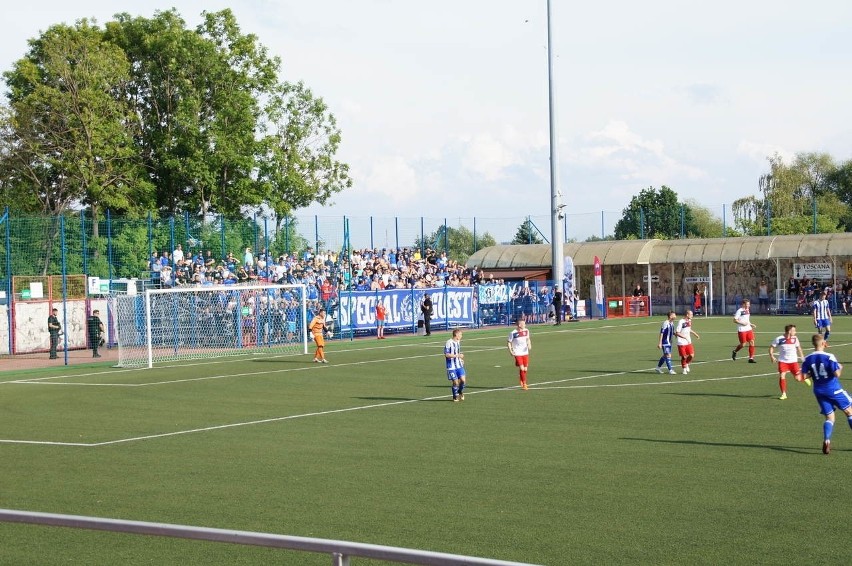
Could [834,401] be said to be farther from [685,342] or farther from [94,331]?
[94,331]

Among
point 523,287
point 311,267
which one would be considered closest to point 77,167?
point 311,267

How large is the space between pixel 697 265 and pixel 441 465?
53913mm

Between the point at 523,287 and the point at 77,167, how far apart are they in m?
24.5

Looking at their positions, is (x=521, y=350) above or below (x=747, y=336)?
above

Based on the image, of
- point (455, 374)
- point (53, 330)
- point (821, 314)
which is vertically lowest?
point (455, 374)

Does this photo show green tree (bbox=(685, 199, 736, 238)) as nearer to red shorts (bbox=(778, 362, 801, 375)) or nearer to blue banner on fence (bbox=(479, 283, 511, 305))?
blue banner on fence (bbox=(479, 283, 511, 305))

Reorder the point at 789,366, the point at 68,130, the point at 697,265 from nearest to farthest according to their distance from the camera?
the point at 789,366, the point at 68,130, the point at 697,265

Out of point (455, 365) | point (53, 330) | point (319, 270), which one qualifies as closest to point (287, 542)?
point (455, 365)

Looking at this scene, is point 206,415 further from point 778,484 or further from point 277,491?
point 778,484

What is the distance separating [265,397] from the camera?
81.4ft

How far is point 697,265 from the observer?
216 feet

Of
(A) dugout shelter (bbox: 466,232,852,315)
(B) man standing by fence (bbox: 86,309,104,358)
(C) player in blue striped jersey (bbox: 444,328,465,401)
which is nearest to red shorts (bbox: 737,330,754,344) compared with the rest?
(C) player in blue striped jersey (bbox: 444,328,465,401)

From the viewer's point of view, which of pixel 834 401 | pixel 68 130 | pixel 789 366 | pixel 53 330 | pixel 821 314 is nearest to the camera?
pixel 834 401

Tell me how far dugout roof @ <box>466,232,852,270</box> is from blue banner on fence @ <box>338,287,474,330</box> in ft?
51.0
